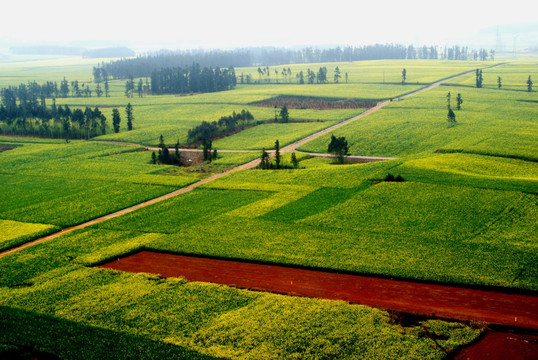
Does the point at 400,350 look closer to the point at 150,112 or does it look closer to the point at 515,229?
the point at 515,229

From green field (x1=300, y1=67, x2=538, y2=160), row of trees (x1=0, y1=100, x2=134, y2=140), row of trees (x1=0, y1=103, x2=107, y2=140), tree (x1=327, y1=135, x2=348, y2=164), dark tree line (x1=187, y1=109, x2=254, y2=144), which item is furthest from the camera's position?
row of trees (x1=0, y1=100, x2=134, y2=140)

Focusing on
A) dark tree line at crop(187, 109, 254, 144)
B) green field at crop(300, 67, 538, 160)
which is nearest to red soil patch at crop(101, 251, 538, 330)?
green field at crop(300, 67, 538, 160)

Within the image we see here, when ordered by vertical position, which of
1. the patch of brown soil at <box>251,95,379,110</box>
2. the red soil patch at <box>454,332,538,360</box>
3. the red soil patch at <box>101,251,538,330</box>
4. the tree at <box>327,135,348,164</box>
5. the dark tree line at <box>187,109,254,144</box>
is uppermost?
the patch of brown soil at <box>251,95,379,110</box>

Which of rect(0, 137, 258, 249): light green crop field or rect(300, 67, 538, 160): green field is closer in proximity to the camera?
rect(0, 137, 258, 249): light green crop field

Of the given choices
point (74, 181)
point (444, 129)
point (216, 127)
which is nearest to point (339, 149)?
point (444, 129)

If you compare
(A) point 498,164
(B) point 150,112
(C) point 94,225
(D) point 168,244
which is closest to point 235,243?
(D) point 168,244

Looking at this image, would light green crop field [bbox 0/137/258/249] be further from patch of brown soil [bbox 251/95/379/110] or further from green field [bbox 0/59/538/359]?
patch of brown soil [bbox 251/95/379/110]
